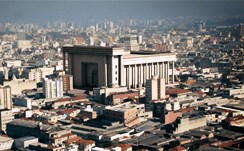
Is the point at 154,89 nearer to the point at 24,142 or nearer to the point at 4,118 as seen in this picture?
the point at 4,118

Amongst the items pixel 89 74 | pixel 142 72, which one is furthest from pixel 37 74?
pixel 142 72

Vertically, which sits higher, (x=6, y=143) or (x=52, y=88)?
(x=52, y=88)

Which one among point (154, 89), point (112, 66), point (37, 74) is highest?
point (112, 66)

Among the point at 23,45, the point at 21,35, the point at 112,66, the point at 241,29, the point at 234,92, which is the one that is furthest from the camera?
the point at 21,35

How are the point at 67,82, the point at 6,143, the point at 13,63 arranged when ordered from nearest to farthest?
the point at 6,143
the point at 67,82
the point at 13,63

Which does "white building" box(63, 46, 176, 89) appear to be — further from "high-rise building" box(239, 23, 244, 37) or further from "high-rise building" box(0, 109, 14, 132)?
"high-rise building" box(239, 23, 244, 37)


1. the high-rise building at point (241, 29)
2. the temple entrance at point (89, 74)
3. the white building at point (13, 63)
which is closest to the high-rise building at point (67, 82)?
the temple entrance at point (89, 74)

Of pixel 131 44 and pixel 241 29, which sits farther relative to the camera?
pixel 131 44

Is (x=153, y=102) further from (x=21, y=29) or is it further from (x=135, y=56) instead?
(x=21, y=29)
